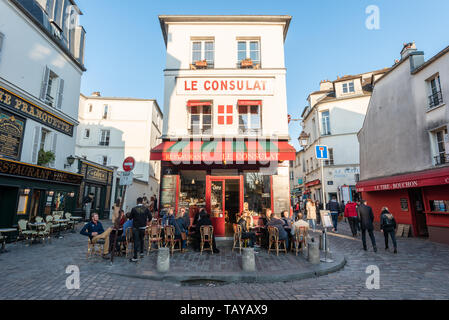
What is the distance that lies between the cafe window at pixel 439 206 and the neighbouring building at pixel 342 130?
477 inches

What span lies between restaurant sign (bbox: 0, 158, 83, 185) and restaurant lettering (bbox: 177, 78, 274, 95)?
23.3 feet

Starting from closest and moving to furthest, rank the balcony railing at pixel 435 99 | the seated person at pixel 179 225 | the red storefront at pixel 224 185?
the seated person at pixel 179 225 → the balcony railing at pixel 435 99 → the red storefront at pixel 224 185

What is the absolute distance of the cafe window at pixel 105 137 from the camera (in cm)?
2341

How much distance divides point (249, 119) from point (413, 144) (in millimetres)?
7976

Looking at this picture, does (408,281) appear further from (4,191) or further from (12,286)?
(4,191)

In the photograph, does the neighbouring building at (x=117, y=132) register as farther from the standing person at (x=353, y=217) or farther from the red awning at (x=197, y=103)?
the standing person at (x=353, y=217)

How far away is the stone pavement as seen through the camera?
4.15 metres

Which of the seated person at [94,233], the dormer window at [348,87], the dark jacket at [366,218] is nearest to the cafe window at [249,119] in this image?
the dark jacket at [366,218]

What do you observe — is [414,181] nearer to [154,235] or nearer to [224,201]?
[224,201]

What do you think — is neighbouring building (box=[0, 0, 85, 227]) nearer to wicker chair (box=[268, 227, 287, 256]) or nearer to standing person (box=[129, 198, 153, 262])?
standing person (box=[129, 198, 153, 262])

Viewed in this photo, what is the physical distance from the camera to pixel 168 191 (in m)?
10.1

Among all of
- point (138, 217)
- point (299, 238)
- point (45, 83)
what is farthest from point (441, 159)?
point (45, 83)

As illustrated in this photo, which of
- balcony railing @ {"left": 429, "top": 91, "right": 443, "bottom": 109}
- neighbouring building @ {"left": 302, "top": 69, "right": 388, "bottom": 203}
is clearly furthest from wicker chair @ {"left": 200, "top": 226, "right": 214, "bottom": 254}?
neighbouring building @ {"left": 302, "top": 69, "right": 388, "bottom": 203}

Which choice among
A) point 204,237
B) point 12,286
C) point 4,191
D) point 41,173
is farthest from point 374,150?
point 4,191
